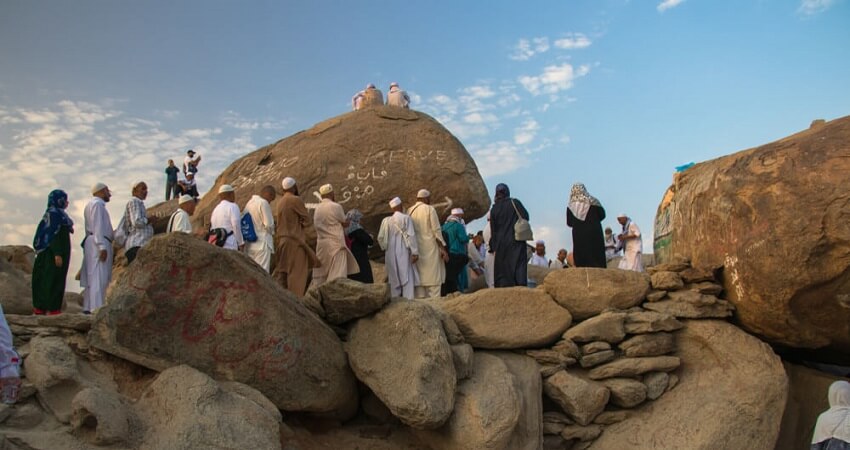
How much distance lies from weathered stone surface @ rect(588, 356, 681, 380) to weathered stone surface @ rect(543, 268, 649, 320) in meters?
0.55

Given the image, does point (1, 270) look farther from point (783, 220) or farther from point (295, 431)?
point (783, 220)

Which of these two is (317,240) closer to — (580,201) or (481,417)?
(580,201)

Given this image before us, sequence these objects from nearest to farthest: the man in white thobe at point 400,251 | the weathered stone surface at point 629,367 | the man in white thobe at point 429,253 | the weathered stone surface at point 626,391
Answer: the weathered stone surface at point 626,391, the weathered stone surface at point 629,367, the man in white thobe at point 400,251, the man in white thobe at point 429,253

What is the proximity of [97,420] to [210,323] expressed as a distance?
1.08m

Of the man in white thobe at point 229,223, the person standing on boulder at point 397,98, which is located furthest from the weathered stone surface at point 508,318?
the person standing on boulder at point 397,98

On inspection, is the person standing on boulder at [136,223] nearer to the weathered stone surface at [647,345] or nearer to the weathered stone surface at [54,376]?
the weathered stone surface at [54,376]

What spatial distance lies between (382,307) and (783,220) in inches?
133

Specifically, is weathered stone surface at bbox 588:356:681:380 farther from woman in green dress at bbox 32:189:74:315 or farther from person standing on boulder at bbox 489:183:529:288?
woman in green dress at bbox 32:189:74:315

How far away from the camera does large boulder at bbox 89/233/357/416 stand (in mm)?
4938

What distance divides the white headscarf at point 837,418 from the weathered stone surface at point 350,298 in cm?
361

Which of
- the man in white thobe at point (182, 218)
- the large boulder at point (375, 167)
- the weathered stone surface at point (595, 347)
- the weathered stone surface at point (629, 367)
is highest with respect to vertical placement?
the large boulder at point (375, 167)

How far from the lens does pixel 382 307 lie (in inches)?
231

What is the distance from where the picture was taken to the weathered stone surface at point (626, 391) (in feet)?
20.7

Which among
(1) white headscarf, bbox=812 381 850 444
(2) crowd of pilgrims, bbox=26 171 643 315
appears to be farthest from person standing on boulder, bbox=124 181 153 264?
(1) white headscarf, bbox=812 381 850 444
